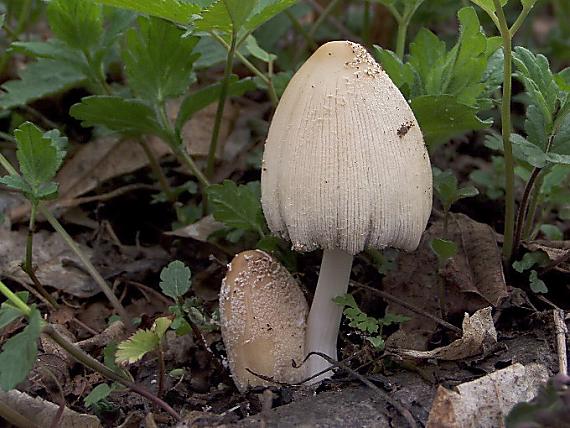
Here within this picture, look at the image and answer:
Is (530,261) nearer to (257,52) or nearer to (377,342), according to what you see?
(377,342)

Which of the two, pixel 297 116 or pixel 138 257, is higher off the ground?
pixel 297 116

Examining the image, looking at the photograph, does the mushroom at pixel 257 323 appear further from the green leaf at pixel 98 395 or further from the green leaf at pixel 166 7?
the green leaf at pixel 166 7

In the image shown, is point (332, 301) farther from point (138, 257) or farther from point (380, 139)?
point (138, 257)

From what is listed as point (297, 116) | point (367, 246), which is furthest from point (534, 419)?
point (297, 116)

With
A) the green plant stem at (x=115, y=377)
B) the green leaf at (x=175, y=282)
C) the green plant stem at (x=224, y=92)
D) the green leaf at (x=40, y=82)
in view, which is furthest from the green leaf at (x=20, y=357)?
the green leaf at (x=40, y=82)

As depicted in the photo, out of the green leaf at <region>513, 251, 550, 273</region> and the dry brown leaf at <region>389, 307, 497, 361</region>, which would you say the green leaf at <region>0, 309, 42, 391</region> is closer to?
the dry brown leaf at <region>389, 307, 497, 361</region>
